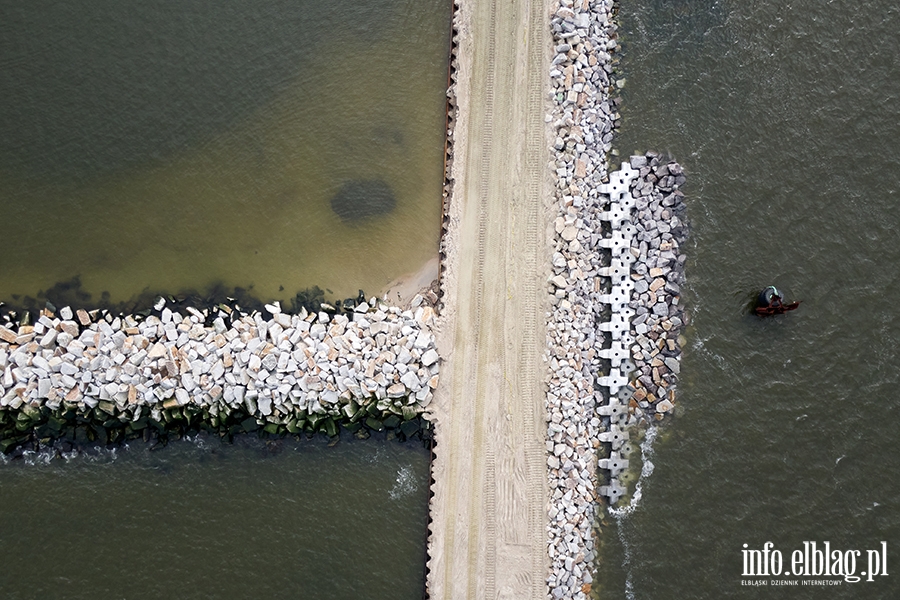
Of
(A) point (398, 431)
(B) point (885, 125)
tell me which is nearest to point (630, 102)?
(B) point (885, 125)

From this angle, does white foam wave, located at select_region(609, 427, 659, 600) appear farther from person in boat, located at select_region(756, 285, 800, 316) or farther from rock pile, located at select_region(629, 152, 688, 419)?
person in boat, located at select_region(756, 285, 800, 316)

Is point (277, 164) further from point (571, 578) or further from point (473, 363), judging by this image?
point (571, 578)

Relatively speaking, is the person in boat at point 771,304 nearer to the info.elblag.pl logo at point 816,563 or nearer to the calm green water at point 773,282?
the calm green water at point 773,282

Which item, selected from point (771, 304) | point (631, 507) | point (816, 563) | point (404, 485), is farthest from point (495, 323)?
point (816, 563)

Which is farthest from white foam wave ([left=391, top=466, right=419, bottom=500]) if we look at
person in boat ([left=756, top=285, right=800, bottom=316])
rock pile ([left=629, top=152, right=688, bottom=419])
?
person in boat ([left=756, top=285, right=800, bottom=316])

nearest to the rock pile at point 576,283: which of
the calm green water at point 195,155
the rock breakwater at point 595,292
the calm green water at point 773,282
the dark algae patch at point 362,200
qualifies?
the rock breakwater at point 595,292

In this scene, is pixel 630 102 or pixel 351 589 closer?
pixel 351 589
